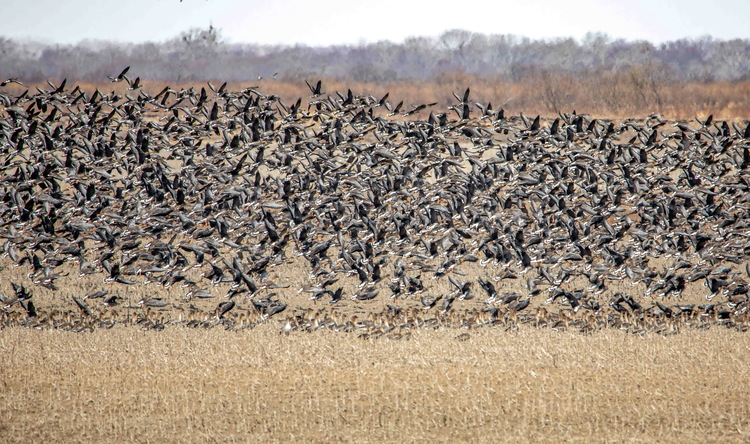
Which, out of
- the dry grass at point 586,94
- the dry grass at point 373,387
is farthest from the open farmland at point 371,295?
the dry grass at point 586,94

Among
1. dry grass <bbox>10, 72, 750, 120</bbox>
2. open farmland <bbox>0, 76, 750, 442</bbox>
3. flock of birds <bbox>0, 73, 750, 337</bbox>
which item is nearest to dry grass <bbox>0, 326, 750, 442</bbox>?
open farmland <bbox>0, 76, 750, 442</bbox>

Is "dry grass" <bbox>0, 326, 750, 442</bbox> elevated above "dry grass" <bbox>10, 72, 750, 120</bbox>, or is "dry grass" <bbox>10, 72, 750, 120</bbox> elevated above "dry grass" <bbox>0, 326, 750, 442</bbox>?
"dry grass" <bbox>10, 72, 750, 120</bbox>

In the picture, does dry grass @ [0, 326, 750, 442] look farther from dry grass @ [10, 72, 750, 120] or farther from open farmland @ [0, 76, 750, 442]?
dry grass @ [10, 72, 750, 120]

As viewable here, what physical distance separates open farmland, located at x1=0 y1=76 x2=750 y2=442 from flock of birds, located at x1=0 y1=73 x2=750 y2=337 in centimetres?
12

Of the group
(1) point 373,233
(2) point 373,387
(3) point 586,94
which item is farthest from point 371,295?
(3) point 586,94

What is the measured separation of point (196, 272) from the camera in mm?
24734

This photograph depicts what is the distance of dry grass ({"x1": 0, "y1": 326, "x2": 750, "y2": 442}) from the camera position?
12.8 metres

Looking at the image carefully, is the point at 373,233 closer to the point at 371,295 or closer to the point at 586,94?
the point at 371,295

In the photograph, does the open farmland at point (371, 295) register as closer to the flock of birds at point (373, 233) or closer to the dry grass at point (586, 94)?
the flock of birds at point (373, 233)

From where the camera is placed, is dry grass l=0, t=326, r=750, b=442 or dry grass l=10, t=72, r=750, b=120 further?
dry grass l=10, t=72, r=750, b=120

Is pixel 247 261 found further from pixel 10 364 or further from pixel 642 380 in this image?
pixel 642 380

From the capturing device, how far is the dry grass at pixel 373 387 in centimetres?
1283

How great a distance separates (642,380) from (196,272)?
14585mm

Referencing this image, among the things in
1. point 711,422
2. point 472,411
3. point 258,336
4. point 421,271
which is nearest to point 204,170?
point 421,271
